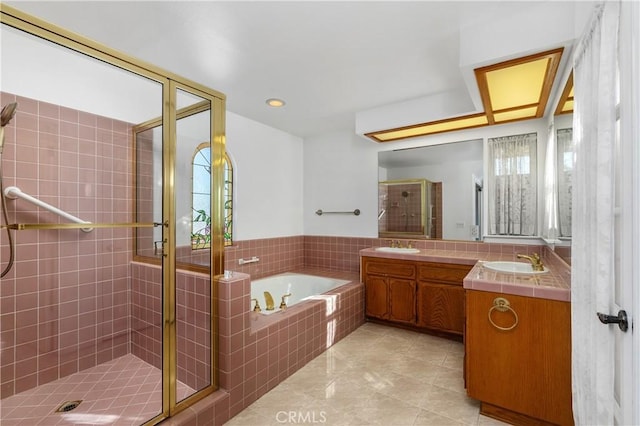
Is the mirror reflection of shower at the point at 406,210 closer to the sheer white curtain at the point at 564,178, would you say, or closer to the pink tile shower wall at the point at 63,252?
the sheer white curtain at the point at 564,178

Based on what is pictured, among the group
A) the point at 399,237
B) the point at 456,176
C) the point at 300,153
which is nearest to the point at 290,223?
the point at 300,153

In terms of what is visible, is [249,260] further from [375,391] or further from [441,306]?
[441,306]

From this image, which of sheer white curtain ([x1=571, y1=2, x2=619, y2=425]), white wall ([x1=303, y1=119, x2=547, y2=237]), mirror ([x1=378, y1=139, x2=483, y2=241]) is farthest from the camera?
white wall ([x1=303, y1=119, x2=547, y2=237])

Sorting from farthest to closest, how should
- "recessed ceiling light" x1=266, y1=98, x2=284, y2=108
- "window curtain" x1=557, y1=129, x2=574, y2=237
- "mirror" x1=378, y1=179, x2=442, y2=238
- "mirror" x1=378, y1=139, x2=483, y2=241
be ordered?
"mirror" x1=378, y1=179, x2=442, y2=238
"mirror" x1=378, y1=139, x2=483, y2=241
"recessed ceiling light" x1=266, y1=98, x2=284, y2=108
"window curtain" x1=557, y1=129, x2=574, y2=237

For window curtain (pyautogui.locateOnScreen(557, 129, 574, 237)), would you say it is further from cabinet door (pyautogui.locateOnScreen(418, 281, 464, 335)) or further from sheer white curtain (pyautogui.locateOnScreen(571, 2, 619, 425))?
cabinet door (pyautogui.locateOnScreen(418, 281, 464, 335))

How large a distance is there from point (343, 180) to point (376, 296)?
1627 mm

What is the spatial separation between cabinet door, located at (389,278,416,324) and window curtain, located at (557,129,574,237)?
143cm

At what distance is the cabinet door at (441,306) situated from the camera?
2834mm

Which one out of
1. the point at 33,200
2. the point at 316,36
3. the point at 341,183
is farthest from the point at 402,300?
the point at 33,200

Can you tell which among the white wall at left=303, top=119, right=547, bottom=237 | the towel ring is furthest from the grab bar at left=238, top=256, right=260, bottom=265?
the towel ring

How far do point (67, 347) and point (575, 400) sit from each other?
3009 millimetres

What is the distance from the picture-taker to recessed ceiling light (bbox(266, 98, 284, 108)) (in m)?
2.97

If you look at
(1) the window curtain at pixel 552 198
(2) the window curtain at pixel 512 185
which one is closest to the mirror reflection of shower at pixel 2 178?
(1) the window curtain at pixel 552 198

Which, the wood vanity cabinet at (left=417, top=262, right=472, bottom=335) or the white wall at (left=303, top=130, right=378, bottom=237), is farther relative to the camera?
the white wall at (left=303, top=130, right=378, bottom=237)
